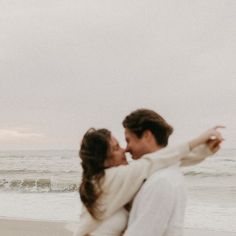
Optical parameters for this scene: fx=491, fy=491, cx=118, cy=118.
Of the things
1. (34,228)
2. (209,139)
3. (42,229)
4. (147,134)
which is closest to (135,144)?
(147,134)

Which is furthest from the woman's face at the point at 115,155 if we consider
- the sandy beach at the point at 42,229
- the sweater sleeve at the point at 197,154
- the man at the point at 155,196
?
the sandy beach at the point at 42,229

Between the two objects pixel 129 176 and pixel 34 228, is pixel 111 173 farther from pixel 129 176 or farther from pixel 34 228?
pixel 34 228

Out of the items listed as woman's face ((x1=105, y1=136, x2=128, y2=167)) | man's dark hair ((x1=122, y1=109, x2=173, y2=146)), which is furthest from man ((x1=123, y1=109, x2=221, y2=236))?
woman's face ((x1=105, y1=136, x2=128, y2=167))

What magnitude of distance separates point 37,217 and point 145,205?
33.5 ft

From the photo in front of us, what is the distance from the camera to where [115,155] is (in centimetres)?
240

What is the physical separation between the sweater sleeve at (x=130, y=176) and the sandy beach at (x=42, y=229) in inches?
287

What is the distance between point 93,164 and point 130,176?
0.24 m

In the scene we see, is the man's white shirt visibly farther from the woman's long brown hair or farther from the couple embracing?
the woman's long brown hair

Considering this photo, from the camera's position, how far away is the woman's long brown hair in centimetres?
231

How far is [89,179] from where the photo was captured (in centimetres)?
235

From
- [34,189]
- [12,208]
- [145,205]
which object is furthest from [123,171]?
[34,189]

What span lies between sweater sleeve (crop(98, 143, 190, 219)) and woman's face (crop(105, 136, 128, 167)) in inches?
2.5

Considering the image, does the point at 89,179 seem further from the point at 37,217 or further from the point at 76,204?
the point at 76,204

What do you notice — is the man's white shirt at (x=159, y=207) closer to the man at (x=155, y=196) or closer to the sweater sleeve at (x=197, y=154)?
the man at (x=155, y=196)
